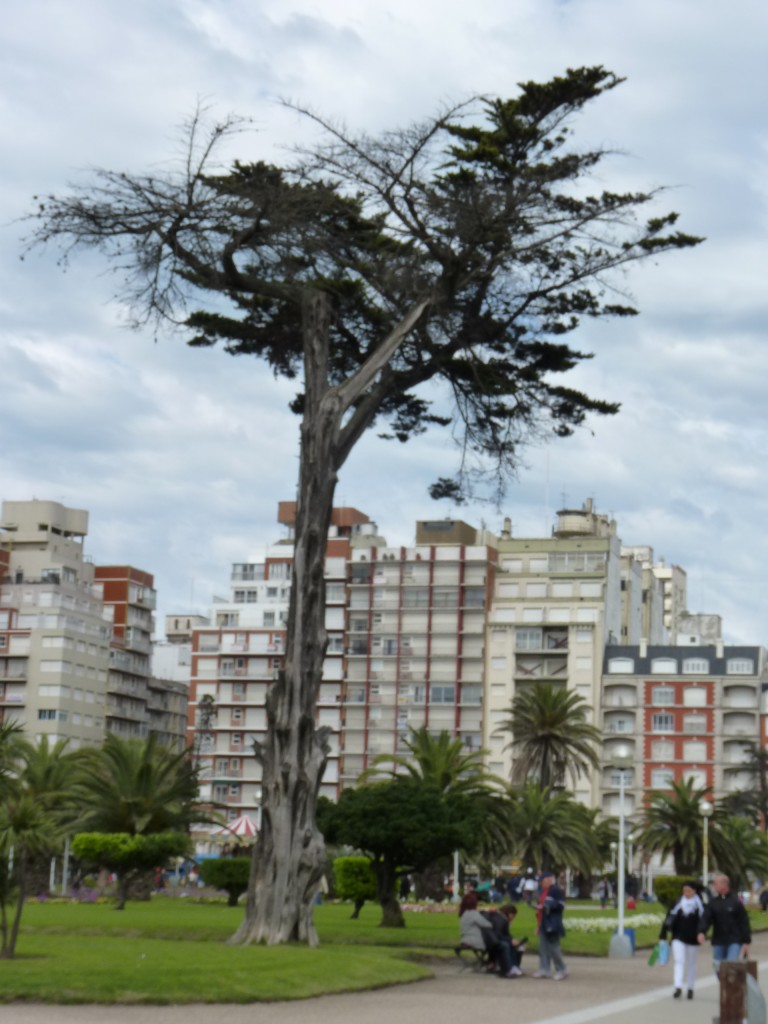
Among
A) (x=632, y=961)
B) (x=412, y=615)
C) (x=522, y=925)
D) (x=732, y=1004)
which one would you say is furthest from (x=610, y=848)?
(x=732, y=1004)

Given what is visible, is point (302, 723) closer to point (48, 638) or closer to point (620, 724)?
point (620, 724)

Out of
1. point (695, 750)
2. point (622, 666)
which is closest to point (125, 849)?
point (695, 750)

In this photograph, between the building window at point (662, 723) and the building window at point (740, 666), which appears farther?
the building window at point (740, 666)

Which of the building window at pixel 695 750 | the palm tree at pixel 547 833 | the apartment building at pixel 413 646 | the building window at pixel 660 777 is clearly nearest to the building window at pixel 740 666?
the building window at pixel 695 750

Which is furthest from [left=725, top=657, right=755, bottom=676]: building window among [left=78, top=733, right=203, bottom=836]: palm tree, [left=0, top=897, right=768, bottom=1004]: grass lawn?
[left=0, top=897, right=768, bottom=1004]: grass lawn

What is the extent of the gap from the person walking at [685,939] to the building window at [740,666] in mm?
104368

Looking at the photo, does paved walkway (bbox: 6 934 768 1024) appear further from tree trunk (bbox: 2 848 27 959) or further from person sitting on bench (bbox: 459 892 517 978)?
tree trunk (bbox: 2 848 27 959)

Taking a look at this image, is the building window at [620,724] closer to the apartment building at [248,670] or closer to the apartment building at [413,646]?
the apartment building at [413,646]

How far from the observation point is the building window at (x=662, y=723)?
404 feet

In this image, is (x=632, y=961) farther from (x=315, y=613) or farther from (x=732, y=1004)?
(x=732, y=1004)

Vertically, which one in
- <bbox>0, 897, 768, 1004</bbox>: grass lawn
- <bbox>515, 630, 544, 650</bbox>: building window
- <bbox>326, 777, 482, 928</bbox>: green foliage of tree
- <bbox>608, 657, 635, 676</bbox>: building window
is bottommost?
<bbox>0, 897, 768, 1004</bbox>: grass lawn

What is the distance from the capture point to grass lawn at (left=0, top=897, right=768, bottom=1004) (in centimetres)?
1888

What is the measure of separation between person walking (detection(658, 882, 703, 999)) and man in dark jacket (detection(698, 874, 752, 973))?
2.97 ft

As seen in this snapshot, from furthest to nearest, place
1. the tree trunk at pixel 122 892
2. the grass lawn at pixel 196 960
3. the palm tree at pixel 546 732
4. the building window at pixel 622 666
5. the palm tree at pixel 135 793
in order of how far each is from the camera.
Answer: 1. the building window at pixel 622 666
2. the palm tree at pixel 546 732
3. the palm tree at pixel 135 793
4. the tree trunk at pixel 122 892
5. the grass lawn at pixel 196 960
